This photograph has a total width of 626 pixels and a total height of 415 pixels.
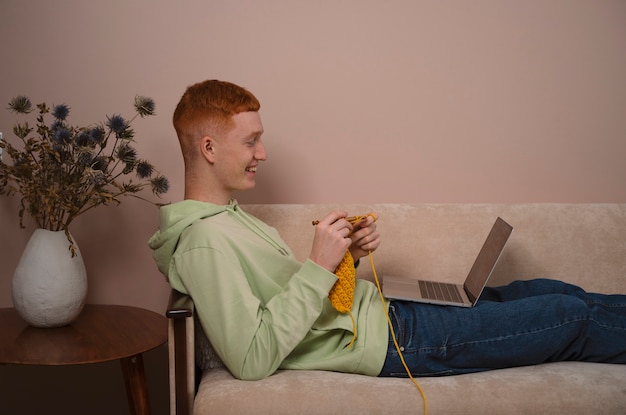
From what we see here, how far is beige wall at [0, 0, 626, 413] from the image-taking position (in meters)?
2.55

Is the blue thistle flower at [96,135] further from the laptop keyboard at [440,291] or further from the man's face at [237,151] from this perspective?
the laptop keyboard at [440,291]

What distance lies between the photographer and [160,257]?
1917 millimetres

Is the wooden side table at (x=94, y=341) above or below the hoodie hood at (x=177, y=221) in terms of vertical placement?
below

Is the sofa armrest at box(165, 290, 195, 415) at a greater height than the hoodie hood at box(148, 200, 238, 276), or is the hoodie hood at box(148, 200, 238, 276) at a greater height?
the hoodie hood at box(148, 200, 238, 276)

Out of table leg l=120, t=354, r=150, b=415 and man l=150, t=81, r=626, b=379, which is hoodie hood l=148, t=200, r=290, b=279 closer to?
man l=150, t=81, r=626, b=379

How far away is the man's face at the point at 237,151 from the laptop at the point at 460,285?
1.79ft

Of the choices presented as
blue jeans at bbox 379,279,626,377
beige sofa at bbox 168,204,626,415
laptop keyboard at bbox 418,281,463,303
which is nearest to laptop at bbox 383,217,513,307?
laptop keyboard at bbox 418,281,463,303

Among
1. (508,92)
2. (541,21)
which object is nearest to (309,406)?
(508,92)

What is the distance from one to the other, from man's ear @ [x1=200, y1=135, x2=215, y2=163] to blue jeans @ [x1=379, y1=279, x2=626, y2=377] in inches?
26.9

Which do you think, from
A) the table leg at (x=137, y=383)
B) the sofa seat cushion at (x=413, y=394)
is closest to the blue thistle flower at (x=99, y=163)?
the table leg at (x=137, y=383)

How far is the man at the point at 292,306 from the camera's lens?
1.62 m

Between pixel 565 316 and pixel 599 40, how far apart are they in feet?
4.53

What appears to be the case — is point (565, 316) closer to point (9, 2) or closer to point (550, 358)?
point (550, 358)

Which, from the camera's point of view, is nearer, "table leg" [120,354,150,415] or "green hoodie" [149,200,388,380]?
"green hoodie" [149,200,388,380]
